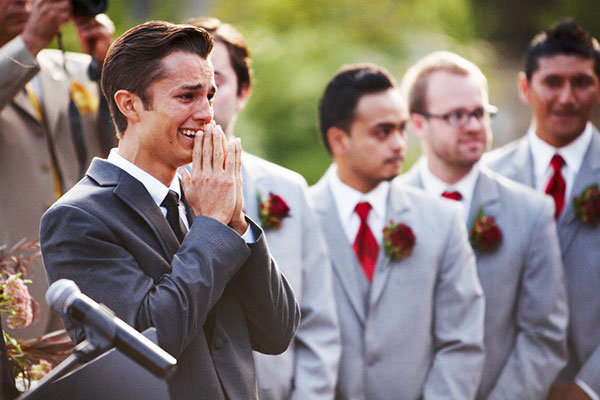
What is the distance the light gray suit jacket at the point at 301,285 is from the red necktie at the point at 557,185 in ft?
5.42

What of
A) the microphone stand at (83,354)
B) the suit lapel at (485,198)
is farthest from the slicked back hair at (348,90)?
the microphone stand at (83,354)

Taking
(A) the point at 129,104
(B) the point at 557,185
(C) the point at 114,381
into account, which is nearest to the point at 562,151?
(B) the point at 557,185

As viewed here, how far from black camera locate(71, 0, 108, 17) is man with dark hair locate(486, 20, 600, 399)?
2.59m

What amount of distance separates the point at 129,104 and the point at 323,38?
1149 cm

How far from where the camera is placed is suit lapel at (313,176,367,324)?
4.43 meters

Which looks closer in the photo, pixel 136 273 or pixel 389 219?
pixel 136 273

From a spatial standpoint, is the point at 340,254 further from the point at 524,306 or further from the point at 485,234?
the point at 524,306

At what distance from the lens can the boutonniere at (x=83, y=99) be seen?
4379mm

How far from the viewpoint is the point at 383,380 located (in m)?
4.35

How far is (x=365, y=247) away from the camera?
14.9 feet

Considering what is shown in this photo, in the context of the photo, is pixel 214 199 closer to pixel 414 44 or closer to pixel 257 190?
pixel 257 190

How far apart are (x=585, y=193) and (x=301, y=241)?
1774 mm

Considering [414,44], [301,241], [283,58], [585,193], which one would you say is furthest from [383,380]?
[414,44]

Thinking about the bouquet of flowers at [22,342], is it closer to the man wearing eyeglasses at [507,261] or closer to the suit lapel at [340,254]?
the suit lapel at [340,254]
